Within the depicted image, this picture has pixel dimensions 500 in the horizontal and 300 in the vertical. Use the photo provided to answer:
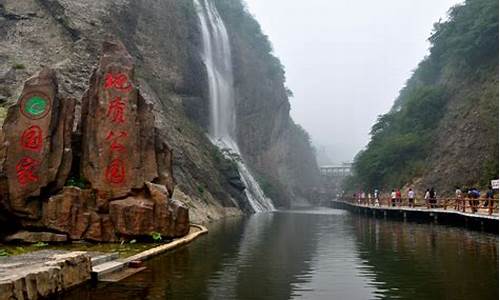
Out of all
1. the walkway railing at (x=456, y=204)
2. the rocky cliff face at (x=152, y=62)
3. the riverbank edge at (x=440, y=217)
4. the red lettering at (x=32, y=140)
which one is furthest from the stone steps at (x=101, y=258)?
the walkway railing at (x=456, y=204)

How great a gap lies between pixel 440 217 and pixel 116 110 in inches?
767

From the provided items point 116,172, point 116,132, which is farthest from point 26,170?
point 116,132

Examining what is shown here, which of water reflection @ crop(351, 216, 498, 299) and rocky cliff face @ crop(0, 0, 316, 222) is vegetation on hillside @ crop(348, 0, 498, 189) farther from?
water reflection @ crop(351, 216, 498, 299)

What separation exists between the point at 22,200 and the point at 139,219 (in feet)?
12.2

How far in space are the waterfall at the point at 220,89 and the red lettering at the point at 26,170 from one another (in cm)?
3536

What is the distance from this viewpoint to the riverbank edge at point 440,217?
22.6 meters

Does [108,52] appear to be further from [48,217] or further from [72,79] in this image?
[72,79]

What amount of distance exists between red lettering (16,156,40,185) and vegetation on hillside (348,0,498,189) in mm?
30251

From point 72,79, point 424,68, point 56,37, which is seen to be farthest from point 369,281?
point 424,68

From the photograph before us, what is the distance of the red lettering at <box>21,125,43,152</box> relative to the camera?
1739 cm

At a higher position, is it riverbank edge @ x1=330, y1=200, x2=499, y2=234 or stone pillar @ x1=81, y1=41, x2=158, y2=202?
stone pillar @ x1=81, y1=41, x2=158, y2=202

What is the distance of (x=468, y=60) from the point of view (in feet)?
164

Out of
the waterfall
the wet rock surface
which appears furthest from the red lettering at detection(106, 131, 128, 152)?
the waterfall

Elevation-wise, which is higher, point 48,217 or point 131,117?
point 131,117
